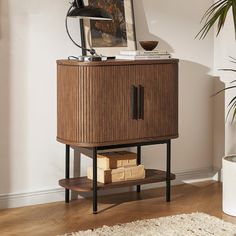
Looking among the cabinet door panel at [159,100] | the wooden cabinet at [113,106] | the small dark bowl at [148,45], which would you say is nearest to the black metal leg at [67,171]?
the wooden cabinet at [113,106]

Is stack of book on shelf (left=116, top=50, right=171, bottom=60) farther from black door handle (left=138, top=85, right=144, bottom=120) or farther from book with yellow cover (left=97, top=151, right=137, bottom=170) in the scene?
book with yellow cover (left=97, top=151, right=137, bottom=170)

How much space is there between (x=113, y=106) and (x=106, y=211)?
2.30 ft

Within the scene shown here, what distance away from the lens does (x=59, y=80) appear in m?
3.83

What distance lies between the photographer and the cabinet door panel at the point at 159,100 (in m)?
3.83

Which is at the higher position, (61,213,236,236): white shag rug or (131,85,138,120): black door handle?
(131,85,138,120): black door handle

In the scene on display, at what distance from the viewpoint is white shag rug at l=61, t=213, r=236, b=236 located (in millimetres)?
3273

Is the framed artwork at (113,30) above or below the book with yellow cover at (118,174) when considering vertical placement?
above

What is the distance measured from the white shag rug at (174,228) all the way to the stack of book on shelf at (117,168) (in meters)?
0.45

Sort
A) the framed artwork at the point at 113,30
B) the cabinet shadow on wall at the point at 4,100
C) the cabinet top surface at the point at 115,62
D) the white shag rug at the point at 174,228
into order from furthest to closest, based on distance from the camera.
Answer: the framed artwork at the point at 113,30 → the cabinet shadow on wall at the point at 4,100 → the cabinet top surface at the point at 115,62 → the white shag rug at the point at 174,228

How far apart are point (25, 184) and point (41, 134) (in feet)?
1.17

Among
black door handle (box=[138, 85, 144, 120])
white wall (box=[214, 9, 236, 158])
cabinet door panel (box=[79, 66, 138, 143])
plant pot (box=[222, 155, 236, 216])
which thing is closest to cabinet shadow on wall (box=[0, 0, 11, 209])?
cabinet door panel (box=[79, 66, 138, 143])

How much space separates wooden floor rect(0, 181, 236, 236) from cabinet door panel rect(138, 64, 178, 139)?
0.49m

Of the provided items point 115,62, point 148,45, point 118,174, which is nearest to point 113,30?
point 148,45

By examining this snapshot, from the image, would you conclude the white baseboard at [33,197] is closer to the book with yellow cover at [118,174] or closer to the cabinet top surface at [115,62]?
the book with yellow cover at [118,174]
